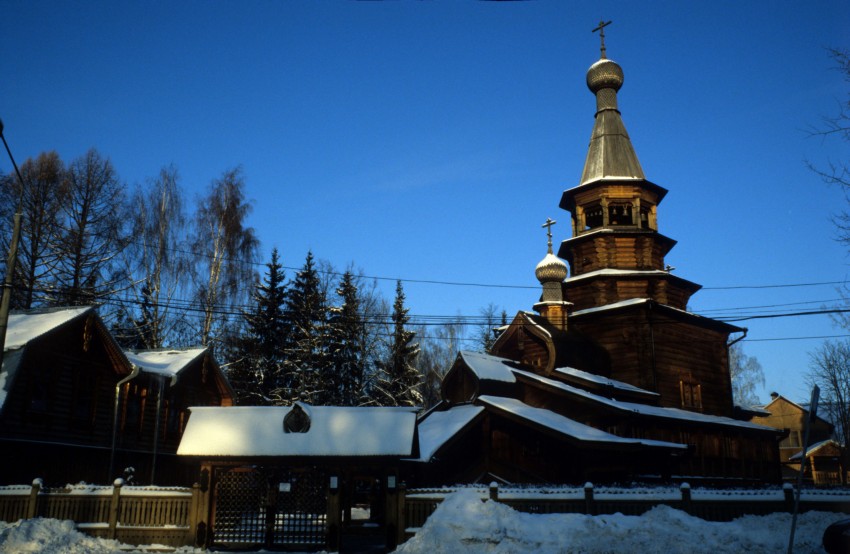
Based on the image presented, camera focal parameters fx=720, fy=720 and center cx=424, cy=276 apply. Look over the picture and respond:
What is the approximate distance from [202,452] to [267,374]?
916 inches

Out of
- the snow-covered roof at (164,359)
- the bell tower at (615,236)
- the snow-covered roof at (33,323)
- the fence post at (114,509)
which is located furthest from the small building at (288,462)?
the bell tower at (615,236)

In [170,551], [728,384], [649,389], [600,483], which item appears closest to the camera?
[170,551]

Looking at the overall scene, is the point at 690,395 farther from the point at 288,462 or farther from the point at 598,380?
the point at 288,462

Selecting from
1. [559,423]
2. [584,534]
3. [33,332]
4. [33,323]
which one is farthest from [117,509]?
[559,423]

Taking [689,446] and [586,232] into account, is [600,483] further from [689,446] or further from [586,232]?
[586,232]

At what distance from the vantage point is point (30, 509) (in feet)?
59.4

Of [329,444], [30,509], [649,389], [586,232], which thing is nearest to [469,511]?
[329,444]

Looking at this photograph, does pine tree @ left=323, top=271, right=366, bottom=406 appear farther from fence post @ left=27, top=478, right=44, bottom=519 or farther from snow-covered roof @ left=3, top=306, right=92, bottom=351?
fence post @ left=27, top=478, right=44, bottom=519

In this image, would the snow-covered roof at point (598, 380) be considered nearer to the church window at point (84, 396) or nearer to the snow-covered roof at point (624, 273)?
the snow-covered roof at point (624, 273)

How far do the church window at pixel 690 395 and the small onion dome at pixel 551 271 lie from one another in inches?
300

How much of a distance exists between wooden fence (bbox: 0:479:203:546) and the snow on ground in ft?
5.23

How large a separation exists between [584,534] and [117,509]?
1164 centimetres

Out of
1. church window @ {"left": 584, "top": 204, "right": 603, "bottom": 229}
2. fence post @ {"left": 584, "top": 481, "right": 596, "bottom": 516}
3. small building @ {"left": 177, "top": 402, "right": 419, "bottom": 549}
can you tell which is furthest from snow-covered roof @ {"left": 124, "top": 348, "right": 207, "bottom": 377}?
church window @ {"left": 584, "top": 204, "right": 603, "bottom": 229}

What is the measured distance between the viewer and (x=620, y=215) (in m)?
37.0
